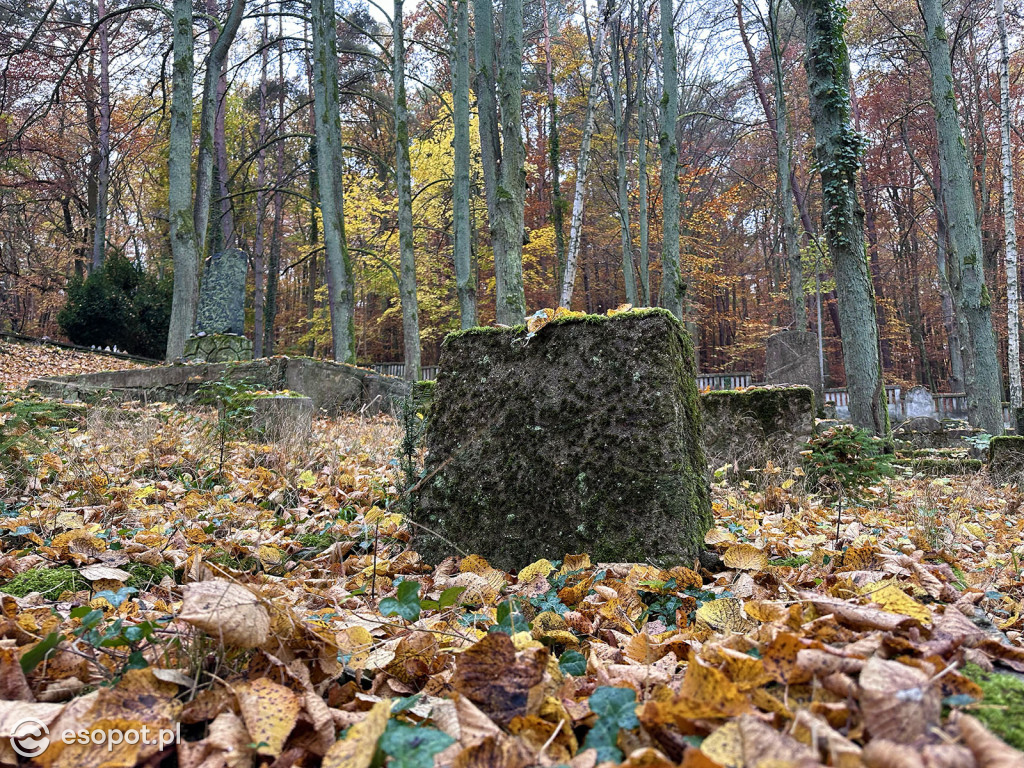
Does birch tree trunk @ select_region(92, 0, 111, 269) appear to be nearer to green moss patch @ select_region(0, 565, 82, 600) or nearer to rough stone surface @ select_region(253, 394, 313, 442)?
rough stone surface @ select_region(253, 394, 313, 442)

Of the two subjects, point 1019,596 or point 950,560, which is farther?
point 950,560

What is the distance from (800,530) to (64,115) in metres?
24.6

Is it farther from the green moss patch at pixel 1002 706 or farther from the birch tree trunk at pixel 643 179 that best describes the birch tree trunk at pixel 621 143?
the green moss patch at pixel 1002 706

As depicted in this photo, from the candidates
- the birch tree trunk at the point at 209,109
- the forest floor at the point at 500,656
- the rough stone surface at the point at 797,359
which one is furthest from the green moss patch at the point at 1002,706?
the birch tree trunk at the point at 209,109

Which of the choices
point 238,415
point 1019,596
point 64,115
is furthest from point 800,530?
point 64,115

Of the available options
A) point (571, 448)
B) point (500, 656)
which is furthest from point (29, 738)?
point (571, 448)

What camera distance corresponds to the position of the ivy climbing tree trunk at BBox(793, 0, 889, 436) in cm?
678

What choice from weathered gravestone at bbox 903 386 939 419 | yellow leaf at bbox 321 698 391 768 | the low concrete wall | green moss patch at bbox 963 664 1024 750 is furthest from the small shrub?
weathered gravestone at bbox 903 386 939 419

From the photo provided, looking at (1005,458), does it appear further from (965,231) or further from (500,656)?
(500,656)

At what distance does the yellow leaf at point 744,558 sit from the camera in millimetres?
2236

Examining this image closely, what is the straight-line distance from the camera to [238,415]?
4.96m

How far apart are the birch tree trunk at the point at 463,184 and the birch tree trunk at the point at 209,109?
4439 mm

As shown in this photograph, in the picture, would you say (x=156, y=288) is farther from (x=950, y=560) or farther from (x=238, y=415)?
(x=950, y=560)

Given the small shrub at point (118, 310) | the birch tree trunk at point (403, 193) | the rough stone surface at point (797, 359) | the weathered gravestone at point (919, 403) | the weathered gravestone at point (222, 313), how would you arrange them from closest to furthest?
the weathered gravestone at point (222, 313), the rough stone surface at point (797, 359), the birch tree trunk at point (403, 193), the weathered gravestone at point (919, 403), the small shrub at point (118, 310)
